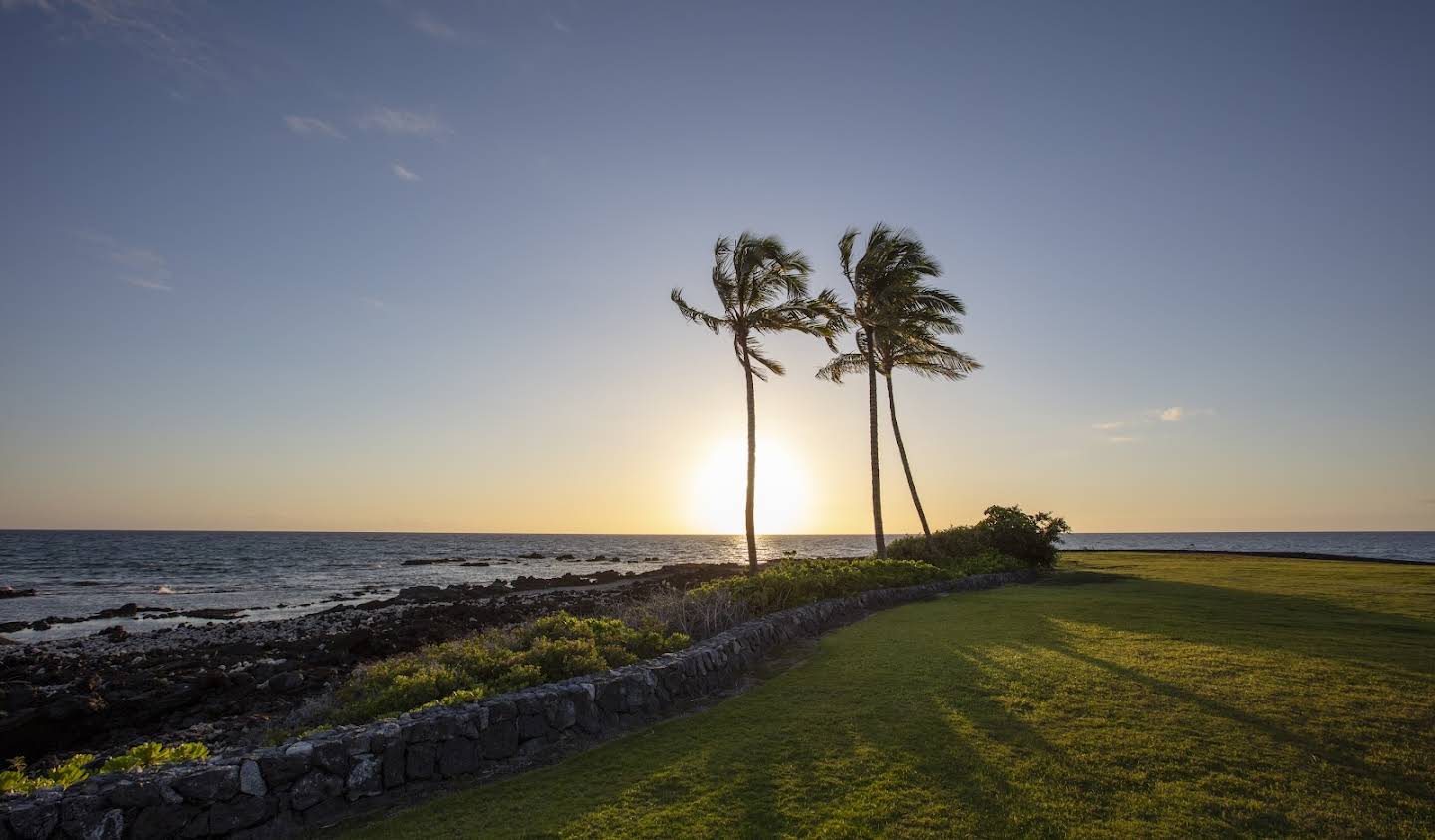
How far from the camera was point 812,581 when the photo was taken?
711 inches

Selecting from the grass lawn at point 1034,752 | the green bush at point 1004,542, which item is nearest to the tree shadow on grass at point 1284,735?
the grass lawn at point 1034,752

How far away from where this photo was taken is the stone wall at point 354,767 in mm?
5570

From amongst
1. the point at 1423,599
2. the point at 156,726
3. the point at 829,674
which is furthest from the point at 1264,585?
the point at 156,726

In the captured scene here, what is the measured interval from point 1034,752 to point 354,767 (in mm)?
7236

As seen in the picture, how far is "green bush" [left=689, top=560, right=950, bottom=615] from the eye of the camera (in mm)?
16734

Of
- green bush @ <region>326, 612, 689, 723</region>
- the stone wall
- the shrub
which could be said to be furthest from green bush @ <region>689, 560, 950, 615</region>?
the stone wall

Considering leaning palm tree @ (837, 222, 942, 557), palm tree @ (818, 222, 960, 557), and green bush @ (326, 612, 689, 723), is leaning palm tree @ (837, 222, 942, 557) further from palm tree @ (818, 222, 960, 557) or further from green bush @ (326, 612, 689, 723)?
green bush @ (326, 612, 689, 723)

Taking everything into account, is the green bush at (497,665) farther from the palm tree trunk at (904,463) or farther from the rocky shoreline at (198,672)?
the palm tree trunk at (904,463)

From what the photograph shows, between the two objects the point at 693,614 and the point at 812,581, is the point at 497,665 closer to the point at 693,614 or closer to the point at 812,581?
the point at 693,614

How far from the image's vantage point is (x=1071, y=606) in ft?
54.6

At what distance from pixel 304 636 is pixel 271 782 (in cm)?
2035

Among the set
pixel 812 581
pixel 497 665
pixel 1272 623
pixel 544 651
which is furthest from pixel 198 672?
pixel 1272 623

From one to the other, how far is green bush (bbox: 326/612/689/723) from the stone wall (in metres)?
0.71

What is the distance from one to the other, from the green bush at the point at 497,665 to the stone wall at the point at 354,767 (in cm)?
71
